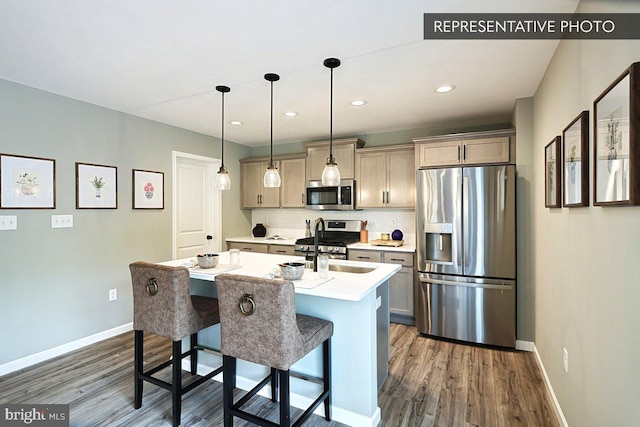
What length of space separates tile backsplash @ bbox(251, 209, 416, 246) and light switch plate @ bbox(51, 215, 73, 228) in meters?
2.79

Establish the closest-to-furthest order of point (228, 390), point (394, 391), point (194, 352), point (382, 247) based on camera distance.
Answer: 1. point (228, 390)
2. point (394, 391)
3. point (194, 352)
4. point (382, 247)

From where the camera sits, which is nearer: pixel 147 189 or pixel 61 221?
pixel 61 221

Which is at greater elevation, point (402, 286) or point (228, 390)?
point (402, 286)

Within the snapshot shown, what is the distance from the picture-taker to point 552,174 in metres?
2.27

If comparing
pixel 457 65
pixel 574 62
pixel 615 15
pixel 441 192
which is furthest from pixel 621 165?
pixel 441 192

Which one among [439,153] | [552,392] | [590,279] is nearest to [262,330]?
[590,279]

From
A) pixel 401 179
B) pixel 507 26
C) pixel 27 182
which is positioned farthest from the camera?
pixel 401 179

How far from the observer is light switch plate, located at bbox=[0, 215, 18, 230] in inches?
105

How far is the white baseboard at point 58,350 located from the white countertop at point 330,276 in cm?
156

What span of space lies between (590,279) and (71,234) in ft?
13.4

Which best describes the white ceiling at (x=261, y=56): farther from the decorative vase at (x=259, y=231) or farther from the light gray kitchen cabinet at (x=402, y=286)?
the decorative vase at (x=259, y=231)

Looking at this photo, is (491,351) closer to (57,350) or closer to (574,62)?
(574,62)

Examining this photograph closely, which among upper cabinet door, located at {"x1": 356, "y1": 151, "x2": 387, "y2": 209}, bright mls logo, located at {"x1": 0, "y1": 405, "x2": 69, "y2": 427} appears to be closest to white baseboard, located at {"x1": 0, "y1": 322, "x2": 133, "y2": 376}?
bright mls logo, located at {"x1": 0, "y1": 405, "x2": 69, "y2": 427}

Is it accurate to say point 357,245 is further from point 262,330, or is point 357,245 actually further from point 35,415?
point 35,415
